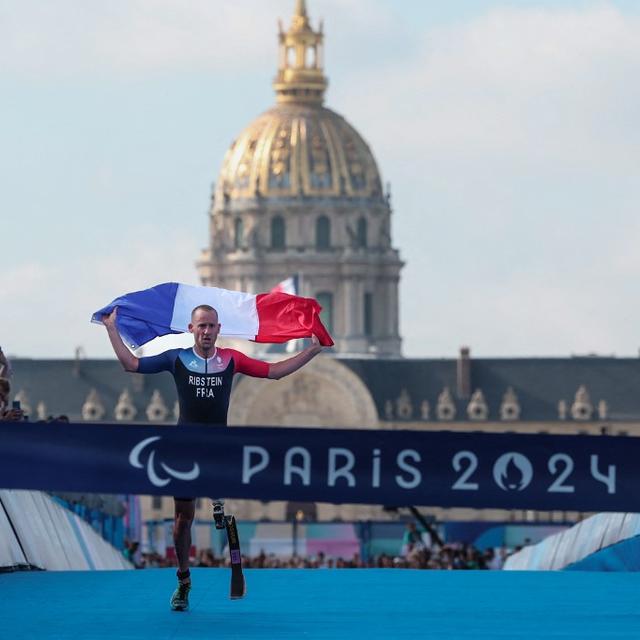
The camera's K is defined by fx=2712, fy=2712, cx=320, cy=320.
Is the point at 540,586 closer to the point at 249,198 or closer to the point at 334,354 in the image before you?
the point at 334,354

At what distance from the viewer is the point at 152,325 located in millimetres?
17688

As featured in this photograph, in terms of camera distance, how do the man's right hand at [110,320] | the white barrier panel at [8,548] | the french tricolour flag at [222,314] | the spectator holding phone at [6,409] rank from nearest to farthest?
the man's right hand at [110,320]
the spectator holding phone at [6,409]
the french tricolour flag at [222,314]
the white barrier panel at [8,548]

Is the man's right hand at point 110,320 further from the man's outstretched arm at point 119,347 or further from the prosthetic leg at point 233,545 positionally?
the prosthetic leg at point 233,545

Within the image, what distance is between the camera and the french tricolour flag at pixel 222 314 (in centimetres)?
1764

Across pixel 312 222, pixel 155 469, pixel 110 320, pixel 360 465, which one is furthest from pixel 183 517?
pixel 312 222

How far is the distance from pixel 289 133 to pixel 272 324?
576 ft

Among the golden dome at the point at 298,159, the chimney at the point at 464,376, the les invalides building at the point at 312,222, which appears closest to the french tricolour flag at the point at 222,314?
the chimney at the point at 464,376

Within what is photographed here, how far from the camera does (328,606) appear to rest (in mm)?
16797

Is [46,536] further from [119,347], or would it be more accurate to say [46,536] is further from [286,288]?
[286,288]

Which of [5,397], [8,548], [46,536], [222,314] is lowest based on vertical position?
[8,548]

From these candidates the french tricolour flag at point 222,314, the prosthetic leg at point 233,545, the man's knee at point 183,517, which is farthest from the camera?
the french tricolour flag at point 222,314

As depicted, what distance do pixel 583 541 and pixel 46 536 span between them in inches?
263

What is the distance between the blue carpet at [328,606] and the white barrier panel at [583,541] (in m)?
3.53

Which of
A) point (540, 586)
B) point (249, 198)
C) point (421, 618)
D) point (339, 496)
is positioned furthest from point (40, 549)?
point (249, 198)
